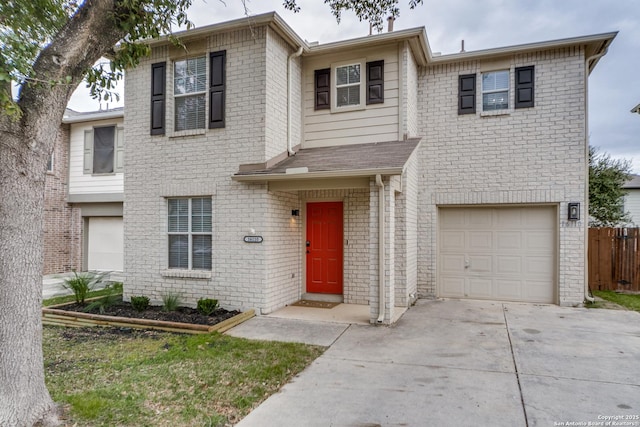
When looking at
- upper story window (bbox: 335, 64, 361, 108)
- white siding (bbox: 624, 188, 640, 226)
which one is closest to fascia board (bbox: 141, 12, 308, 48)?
upper story window (bbox: 335, 64, 361, 108)

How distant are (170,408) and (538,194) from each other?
7.81 m

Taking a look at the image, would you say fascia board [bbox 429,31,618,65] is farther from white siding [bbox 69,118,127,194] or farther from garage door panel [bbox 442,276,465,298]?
white siding [bbox 69,118,127,194]

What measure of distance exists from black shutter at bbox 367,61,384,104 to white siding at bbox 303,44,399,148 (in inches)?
3.2

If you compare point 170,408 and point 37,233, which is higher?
point 37,233

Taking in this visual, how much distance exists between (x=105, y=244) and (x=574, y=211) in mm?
13751

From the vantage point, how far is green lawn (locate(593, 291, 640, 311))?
7923mm

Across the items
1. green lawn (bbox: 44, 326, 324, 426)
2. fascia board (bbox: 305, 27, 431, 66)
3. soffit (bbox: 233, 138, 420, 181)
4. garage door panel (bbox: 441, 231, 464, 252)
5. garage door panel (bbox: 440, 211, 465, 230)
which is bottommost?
green lawn (bbox: 44, 326, 324, 426)

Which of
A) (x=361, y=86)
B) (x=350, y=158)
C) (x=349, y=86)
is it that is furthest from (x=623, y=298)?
(x=349, y=86)

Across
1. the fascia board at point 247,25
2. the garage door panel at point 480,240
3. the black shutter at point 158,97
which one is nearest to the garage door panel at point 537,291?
the garage door panel at point 480,240

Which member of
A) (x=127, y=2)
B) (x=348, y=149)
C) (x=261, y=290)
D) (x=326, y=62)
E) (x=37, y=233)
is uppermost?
(x=326, y=62)

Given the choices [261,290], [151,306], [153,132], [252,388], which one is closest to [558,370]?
[252,388]

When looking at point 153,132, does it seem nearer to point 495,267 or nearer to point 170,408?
point 170,408

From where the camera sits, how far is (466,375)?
14.2 ft

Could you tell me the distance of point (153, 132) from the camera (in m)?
8.02
